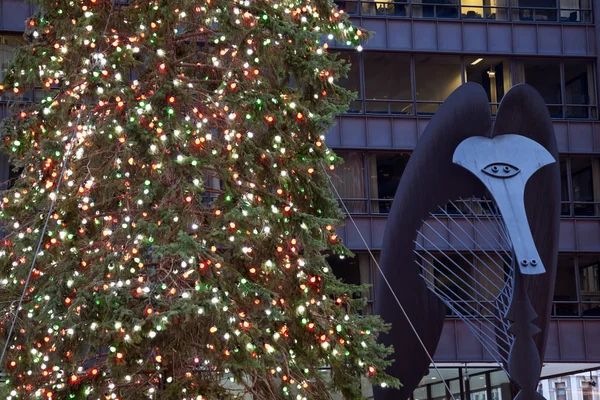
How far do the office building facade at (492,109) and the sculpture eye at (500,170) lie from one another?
14342 mm

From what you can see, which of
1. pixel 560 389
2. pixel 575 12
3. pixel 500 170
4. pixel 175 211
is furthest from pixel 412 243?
pixel 560 389

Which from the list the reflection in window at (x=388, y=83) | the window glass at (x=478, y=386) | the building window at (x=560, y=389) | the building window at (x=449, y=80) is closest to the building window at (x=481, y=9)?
the building window at (x=449, y=80)

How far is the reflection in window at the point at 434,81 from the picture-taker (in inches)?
1378

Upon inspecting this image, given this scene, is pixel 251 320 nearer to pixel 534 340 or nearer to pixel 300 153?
pixel 300 153

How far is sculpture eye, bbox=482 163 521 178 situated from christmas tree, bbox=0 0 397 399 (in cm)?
386

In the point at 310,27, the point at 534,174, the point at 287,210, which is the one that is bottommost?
the point at 287,210

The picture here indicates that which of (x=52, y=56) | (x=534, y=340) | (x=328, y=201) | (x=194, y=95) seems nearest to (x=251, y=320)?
(x=328, y=201)

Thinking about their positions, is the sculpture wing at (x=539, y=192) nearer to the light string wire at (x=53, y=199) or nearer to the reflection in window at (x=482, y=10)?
the light string wire at (x=53, y=199)

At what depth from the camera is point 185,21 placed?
14.8 metres

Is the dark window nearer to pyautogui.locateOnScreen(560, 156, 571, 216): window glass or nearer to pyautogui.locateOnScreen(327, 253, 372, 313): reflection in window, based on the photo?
pyautogui.locateOnScreen(560, 156, 571, 216): window glass

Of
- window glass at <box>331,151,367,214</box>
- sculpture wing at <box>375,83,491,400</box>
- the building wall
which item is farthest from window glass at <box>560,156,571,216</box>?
sculpture wing at <box>375,83,491,400</box>

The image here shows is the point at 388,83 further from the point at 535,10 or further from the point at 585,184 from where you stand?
the point at 585,184

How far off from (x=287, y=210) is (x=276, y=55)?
1.99m

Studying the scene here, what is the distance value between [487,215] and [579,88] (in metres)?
18.6
